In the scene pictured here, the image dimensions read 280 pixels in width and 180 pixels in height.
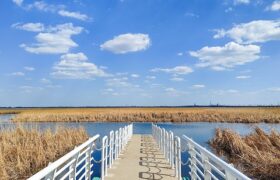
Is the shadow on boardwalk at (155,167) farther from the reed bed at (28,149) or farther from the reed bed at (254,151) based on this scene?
the reed bed at (28,149)

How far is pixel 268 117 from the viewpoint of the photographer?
34.9 metres

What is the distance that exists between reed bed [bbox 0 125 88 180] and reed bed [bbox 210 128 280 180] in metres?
5.92

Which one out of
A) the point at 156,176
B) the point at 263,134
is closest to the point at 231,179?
the point at 156,176

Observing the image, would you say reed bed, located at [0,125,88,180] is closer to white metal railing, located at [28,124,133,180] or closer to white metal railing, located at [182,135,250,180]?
white metal railing, located at [28,124,133,180]

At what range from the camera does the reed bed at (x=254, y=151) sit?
9.35 m

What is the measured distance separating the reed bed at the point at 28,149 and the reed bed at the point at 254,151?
592cm

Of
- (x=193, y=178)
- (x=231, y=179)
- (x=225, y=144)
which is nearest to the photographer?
(x=231, y=179)

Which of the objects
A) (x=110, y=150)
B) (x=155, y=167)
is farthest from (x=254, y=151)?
(x=110, y=150)

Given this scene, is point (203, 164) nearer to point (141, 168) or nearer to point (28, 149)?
point (141, 168)

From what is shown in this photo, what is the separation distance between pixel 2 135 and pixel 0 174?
454 cm

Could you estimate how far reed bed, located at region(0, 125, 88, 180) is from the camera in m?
8.55

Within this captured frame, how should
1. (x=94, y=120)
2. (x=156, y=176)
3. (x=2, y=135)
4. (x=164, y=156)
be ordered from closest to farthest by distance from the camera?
(x=156, y=176), (x=164, y=156), (x=2, y=135), (x=94, y=120)

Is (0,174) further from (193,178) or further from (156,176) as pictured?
(193,178)

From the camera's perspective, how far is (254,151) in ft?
37.9
